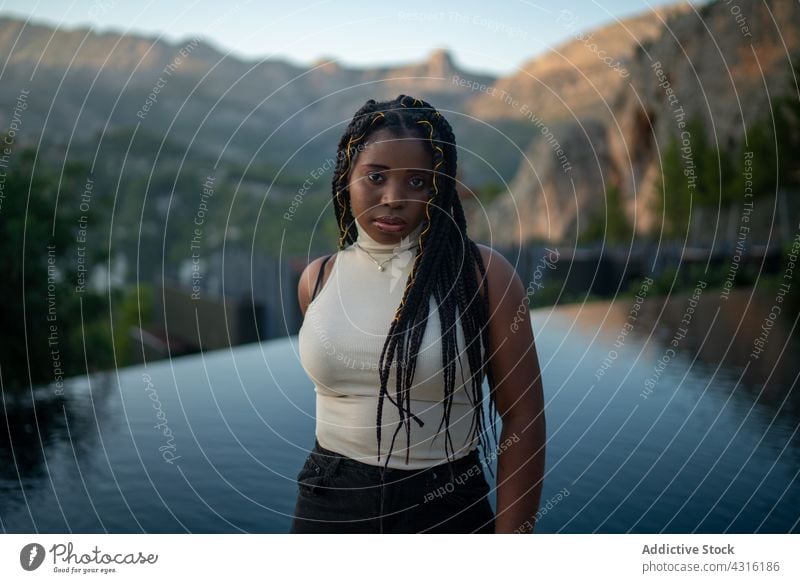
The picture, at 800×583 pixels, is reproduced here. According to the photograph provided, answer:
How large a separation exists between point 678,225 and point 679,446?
52.3 ft

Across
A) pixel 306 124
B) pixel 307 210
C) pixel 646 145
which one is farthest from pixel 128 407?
pixel 306 124

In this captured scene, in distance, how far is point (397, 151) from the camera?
58.3 inches

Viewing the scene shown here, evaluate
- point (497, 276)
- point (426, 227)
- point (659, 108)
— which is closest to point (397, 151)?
point (426, 227)

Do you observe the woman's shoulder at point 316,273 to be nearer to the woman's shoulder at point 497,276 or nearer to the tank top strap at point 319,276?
the tank top strap at point 319,276

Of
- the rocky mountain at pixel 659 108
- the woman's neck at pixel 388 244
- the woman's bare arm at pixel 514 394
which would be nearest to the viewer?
the woman's bare arm at pixel 514 394

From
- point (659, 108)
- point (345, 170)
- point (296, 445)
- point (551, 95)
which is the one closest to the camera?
point (345, 170)

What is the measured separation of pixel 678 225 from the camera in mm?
18359

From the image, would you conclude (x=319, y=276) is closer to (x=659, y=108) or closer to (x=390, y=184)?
(x=390, y=184)

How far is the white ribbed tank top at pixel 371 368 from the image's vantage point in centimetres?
150

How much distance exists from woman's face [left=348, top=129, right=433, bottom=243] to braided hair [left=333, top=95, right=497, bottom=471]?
2 cm

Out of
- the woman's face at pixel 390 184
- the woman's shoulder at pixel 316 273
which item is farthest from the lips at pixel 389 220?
the woman's shoulder at pixel 316 273

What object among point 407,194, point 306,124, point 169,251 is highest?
point 306,124

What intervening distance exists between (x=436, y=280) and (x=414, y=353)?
0.51 feet
